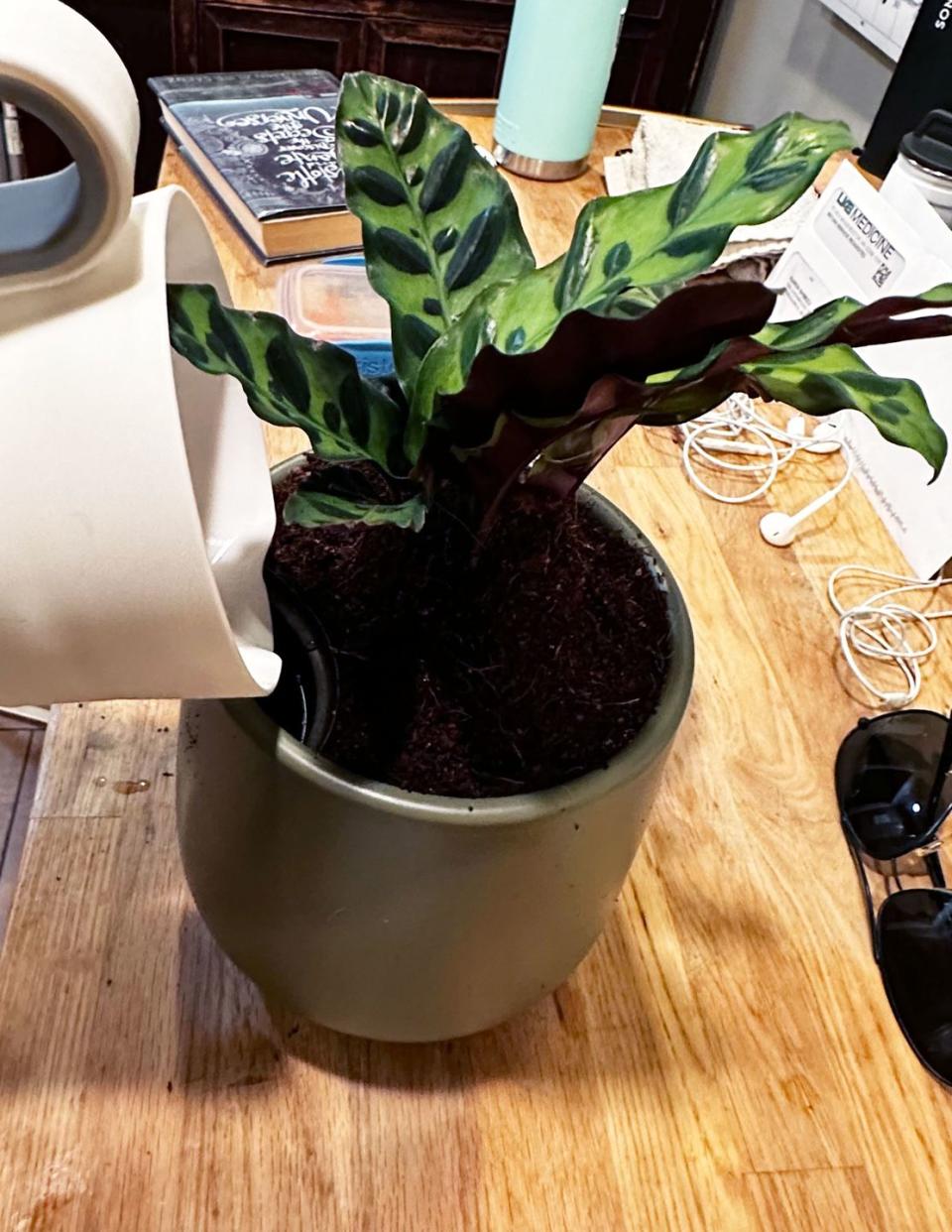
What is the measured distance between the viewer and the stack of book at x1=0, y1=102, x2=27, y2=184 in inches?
49.7

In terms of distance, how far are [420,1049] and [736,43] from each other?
1633mm

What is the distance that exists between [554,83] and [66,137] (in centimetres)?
80

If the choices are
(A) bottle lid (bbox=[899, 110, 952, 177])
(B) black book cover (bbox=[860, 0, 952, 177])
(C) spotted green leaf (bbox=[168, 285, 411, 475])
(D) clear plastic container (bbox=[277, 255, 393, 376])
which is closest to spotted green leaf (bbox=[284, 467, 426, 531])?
(C) spotted green leaf (bbox=[168, 285, 411, 475])

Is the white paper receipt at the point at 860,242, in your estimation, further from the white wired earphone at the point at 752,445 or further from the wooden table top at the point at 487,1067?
the wooden table top at the point at 487,1067

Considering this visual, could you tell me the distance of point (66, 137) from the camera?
245 mm

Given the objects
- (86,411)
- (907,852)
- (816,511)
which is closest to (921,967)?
(907,852)

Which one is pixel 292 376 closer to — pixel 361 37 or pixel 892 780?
pixel 892 780

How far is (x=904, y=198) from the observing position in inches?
29.4

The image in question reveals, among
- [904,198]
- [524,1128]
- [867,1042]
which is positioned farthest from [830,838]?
[904,198]

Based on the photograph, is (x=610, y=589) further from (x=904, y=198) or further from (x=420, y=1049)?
(x=904, y=198)

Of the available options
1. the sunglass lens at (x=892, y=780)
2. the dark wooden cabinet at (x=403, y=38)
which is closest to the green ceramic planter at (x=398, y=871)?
the sunglass lens at (x=892, y=780)

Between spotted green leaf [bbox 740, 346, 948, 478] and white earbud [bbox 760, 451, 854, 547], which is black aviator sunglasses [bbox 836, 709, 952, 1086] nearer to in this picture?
white earbud [bbox 760, 451, 854, 547]

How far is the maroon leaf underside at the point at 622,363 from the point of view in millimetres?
228

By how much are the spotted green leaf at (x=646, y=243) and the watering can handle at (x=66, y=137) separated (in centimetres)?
9
